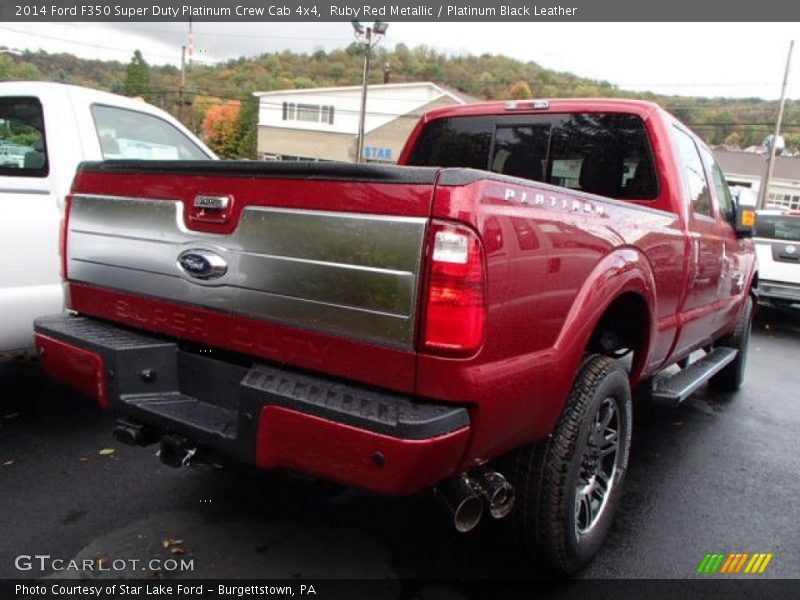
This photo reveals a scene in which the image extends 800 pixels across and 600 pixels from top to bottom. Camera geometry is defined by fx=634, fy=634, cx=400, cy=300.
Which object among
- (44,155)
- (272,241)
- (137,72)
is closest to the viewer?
(272,241)

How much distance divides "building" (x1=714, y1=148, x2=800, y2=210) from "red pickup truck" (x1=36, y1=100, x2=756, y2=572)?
57.9m

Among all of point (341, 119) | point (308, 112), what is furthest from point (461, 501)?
point (308, 112)

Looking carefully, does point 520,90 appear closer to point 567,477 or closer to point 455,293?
point 567,477

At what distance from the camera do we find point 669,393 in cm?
353

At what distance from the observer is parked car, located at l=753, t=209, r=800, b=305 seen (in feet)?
29.5

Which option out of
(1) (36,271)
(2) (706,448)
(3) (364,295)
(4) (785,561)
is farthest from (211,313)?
(2) (706,448)

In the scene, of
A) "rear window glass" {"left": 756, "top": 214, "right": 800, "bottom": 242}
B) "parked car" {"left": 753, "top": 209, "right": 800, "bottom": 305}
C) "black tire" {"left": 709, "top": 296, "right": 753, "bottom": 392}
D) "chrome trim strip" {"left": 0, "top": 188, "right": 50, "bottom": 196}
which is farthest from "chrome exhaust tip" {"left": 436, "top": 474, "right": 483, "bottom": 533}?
"rear window glass" {"left": 756, "top": 214, "right": 800, "bottom": 242}

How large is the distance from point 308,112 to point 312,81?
18632 millimetres

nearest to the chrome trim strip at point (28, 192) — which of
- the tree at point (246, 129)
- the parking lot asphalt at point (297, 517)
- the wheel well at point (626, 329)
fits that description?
the parking lot asphalt at point (297, 517)

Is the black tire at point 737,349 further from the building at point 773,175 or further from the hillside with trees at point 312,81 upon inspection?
the building at point 773,175

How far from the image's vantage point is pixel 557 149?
385 cm

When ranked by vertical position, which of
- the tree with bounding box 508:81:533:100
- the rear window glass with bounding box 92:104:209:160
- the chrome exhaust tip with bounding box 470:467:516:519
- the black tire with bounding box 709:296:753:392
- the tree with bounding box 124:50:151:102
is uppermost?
the tree with bounding box 124:50:151:102

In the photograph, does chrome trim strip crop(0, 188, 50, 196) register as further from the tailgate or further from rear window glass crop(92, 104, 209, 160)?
the tailgate

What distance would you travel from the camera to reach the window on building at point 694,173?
3.69 meters
